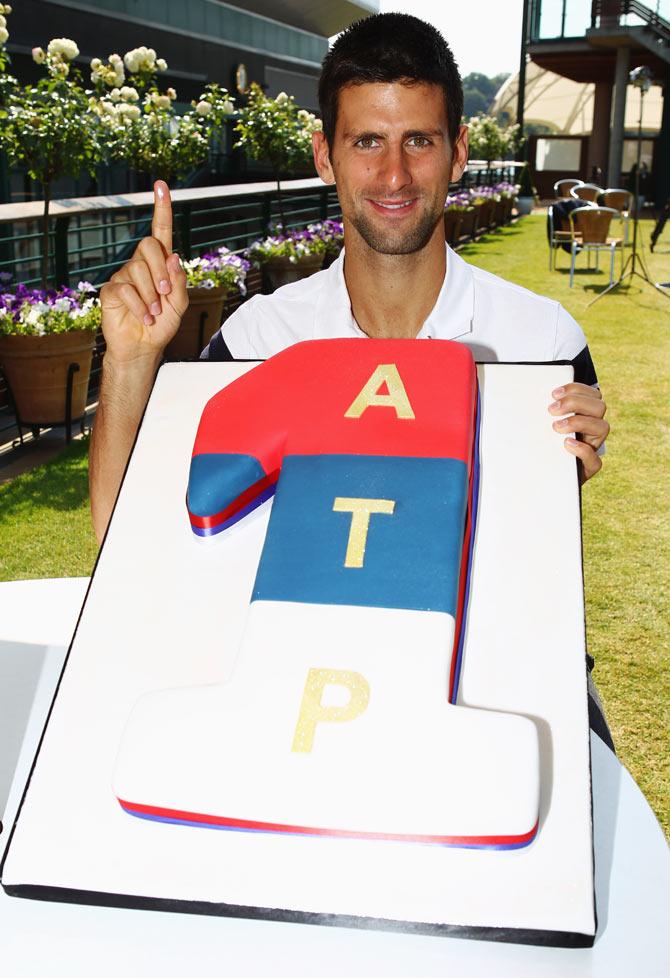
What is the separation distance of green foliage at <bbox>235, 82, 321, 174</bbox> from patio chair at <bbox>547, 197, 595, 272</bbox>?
141 inches

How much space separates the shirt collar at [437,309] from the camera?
1.78m

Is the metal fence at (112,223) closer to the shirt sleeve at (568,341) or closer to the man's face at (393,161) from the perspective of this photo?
the man's face at (393,161)

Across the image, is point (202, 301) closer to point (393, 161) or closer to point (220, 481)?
point (393, 161)

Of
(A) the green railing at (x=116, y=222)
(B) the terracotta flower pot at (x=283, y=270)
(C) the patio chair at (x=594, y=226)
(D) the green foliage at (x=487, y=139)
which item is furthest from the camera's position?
(D) the green foliage at (x=487, y=139)

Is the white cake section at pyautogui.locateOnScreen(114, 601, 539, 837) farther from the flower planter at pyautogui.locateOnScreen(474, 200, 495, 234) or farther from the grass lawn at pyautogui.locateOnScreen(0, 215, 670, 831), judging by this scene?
the flower planter at pyautogui.locateOnScreen(474, 200, 495, 234)

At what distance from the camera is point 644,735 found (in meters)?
2.79

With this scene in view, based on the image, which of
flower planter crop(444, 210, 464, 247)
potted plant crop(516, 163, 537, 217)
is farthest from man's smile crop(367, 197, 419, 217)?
potted plant crop(516, 163, 537, 217)

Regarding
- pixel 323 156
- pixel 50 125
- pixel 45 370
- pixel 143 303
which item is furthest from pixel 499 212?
pixel 143 303

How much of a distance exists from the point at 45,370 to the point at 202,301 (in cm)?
162

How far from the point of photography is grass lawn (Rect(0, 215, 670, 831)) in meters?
2.90

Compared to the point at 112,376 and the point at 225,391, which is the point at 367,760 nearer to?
the point at 225,391

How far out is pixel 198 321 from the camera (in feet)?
20.6

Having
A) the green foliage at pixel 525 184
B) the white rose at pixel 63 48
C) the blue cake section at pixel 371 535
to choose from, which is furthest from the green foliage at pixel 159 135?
A: the green foliage at pixel 525 184

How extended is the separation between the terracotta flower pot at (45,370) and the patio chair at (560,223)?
26.5 ft
